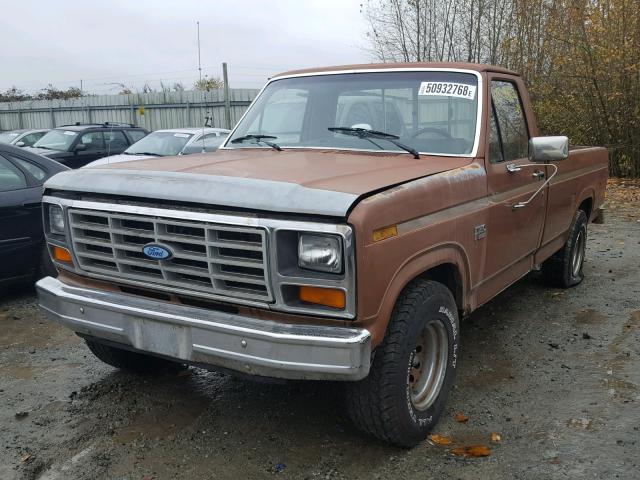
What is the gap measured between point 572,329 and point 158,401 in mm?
3285

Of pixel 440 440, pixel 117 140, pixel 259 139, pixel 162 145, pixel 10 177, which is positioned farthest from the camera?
pixel 117 140

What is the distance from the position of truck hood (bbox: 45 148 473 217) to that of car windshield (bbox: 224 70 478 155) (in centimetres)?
17

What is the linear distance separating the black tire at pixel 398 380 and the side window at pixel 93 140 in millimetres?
11962

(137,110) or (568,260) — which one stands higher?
(137,110)

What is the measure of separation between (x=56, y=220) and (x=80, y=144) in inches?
424

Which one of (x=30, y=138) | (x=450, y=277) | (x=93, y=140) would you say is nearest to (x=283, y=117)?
(x=450, y=277)

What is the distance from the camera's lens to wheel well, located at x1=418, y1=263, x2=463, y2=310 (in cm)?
345

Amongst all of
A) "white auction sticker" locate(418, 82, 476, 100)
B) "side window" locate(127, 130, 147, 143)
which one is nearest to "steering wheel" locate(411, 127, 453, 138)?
"white auction sticker" locate(418, 82, 476, 100)

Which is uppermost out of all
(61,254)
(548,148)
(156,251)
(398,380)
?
(548,148)

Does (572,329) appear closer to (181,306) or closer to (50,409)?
(181,306)

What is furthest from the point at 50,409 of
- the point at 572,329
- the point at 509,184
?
the point at 572,329

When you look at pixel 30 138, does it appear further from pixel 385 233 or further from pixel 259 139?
pixel 385 233

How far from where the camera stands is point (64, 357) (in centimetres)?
456

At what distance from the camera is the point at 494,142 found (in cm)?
405
